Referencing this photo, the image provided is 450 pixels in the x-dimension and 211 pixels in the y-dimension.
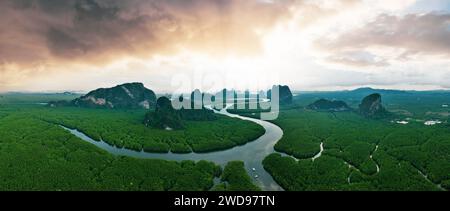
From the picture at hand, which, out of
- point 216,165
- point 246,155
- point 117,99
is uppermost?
point 117,99

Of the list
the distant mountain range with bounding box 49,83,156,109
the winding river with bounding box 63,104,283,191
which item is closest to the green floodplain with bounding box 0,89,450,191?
the winding river with bounding box 63,104,283,191

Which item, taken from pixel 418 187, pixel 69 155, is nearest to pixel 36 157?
pixel 69 155

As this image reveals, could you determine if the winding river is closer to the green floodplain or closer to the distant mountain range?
the green floodplain

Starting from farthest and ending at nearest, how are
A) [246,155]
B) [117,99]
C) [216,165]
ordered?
[117,99] → [246,155] → [216,165]

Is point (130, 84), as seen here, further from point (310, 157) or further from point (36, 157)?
point (310, 157)

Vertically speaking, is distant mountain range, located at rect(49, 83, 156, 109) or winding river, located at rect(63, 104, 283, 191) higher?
distant mountain range, located at rect(49, 83, 156, 109)

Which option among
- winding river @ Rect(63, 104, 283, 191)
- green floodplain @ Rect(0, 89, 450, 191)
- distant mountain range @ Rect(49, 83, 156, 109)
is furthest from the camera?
distant mountain range @ Rect(49, 83, 156, 109)

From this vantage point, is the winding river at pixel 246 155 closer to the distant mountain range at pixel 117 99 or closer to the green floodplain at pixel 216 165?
the green floodplain at pixel 216 165

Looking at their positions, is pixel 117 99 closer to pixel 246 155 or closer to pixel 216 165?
pixel 246 155

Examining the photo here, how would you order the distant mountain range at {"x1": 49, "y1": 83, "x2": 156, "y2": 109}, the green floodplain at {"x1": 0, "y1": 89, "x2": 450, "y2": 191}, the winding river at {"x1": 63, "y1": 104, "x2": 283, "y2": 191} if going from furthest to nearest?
the distant mountain range at {"x1": 49, "y1": 83, "x2": 156, "y2": 109} → the winding river at {"x1": 63, "y1": 104, "x2": 283, "y2": 191} → the green floodplain at {"x1": 0, "y1": 89, "x2": 450, "y2": 191}

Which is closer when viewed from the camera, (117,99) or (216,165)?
(216,165)

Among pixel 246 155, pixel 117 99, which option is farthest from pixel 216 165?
pixel 117 99
